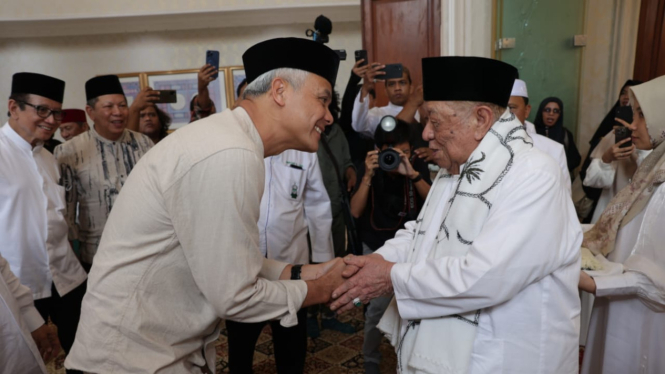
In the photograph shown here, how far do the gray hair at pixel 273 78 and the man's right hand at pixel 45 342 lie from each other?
123 centimetres

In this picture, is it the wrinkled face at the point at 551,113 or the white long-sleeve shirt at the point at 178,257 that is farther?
the wrinkled face at the point at 551,113

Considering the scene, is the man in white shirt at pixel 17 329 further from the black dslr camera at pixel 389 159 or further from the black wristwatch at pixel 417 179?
the black wristwatch at pixel 417 179

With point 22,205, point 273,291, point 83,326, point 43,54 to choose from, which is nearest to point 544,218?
point 273,291

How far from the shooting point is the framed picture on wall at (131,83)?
25.6 ft

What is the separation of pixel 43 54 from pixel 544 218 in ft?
28.0

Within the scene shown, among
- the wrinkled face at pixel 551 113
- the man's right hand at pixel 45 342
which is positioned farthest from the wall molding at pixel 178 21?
the man's right hand at pixel 45 342

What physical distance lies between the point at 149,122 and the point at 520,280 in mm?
3337

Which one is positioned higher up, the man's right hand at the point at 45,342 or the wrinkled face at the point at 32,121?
the wrinkled face at the point at 32,121

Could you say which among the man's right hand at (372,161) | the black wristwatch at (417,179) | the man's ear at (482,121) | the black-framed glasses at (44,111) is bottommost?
the black wristwatch at (417,179)

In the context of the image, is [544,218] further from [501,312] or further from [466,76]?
[466,76]

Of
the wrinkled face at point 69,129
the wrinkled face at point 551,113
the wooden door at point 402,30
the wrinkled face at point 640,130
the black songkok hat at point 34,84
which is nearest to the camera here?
the wrinkled face at point 640,130

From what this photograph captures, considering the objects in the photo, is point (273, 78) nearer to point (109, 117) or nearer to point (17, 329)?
point (17, 329)

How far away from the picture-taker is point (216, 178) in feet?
3.97

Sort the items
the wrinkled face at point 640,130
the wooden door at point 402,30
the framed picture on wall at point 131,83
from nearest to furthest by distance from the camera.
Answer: the wrinkled face at point 640,130 → the wooden door at point 402,30 → the framed picture on wall at point 131,83
